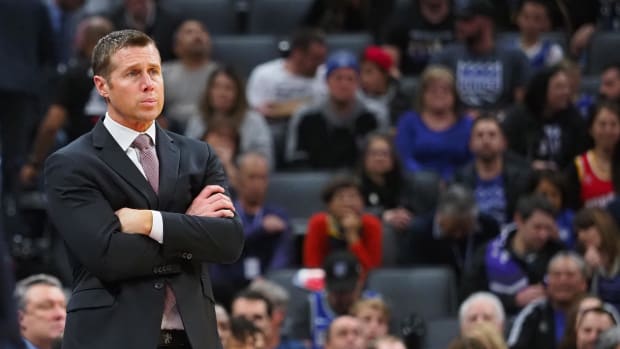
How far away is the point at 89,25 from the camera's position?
10188 millimetres

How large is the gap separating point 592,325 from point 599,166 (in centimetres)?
231

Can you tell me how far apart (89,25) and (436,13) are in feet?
9.81

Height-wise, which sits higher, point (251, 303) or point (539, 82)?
point (539, 82)

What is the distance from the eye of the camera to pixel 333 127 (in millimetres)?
10320

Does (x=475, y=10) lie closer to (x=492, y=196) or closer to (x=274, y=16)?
(x=492, y=196)

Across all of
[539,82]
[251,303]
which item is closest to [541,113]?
[539,82]

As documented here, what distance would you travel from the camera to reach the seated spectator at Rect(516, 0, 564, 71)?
1112 centimetres

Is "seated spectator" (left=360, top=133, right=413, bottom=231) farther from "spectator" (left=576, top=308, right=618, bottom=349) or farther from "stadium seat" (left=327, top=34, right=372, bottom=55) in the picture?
"spectator" (left=576, top=308, right=618, bottom=349)

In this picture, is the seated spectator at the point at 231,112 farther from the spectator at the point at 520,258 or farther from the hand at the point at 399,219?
the spectator at the point at 520,258

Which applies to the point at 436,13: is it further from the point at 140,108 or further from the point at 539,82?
the point at 140,108

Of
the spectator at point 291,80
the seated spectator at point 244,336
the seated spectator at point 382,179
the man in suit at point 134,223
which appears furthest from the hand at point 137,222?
the spectator at point 291,80

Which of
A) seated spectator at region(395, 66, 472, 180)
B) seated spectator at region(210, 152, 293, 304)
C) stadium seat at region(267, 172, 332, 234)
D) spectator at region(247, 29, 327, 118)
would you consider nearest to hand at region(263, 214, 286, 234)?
seated spectator at region(210, 152, 293, 304)

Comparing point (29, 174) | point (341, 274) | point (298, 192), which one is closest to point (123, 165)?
point (341, 274)

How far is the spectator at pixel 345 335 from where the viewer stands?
7715 millimetres
